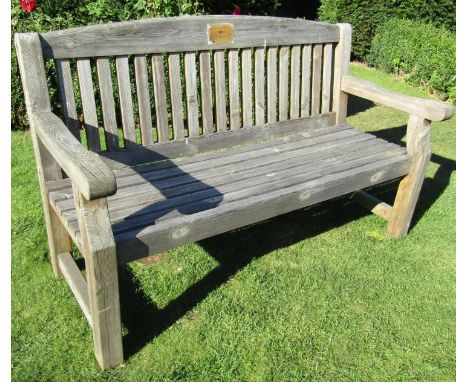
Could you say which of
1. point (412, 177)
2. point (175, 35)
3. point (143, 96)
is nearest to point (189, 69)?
point (175, 35)

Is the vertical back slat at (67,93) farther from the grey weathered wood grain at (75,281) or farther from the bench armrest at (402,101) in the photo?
the bench armrest at (402,101)

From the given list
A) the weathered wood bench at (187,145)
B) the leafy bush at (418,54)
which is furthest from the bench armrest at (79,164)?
the leafy bush at (418,54)

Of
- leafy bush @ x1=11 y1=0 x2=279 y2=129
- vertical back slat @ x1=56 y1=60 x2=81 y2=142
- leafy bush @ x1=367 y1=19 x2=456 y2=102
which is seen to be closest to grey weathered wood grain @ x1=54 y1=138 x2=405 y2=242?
vertical back slat @ x1=56 y1=60 x2=81 y2=142

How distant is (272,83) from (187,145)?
80 cm

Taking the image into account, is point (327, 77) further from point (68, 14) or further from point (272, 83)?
point (68, 14)

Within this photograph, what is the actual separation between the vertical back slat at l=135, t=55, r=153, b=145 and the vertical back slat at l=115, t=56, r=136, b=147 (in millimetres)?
56

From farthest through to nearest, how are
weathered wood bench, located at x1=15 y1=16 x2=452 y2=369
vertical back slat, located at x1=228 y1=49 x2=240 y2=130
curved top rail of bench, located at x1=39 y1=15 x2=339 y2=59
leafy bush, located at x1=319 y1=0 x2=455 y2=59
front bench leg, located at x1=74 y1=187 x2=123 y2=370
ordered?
1. leafy bush, located at x1=319 y1=0 x2=455 y2=59
2. vertical back slat, located at x1=228 y1=49 x2=240 y2=130
3. curved top rail of bench, located at x1=39 y1=15 x2=339 y2=59
4. weathered wood bench, located at x1=15 y1=16 x2=452 y2=369
5. front bench leg, located at x1=74 y1=187 x2=123 y2=370

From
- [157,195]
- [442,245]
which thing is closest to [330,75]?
[442,245]

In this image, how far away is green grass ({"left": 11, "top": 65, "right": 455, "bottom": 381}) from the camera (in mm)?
2418

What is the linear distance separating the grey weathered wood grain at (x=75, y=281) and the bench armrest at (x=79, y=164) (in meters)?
0.79

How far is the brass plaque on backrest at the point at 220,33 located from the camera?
9.78ft

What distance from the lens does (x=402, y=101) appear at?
323 centimetres

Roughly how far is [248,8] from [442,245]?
5215 mm

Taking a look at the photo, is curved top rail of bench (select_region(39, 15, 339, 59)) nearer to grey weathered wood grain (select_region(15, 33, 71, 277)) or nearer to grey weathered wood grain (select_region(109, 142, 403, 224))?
grey weathered wood grain (select_region(15, 33, 71, 277))
